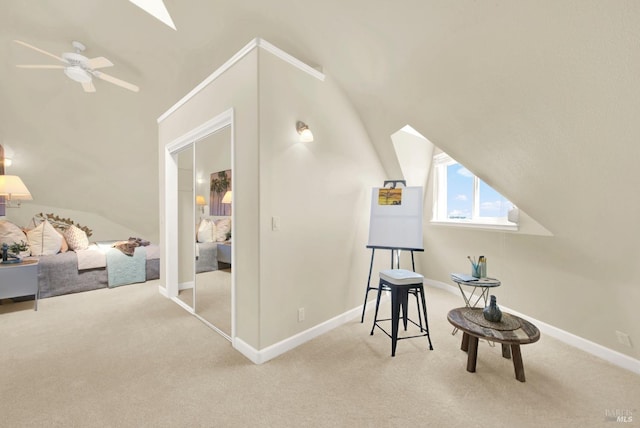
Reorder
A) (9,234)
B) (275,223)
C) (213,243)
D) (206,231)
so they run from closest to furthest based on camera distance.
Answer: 1. (275,223)
2. (213,243)
3. (206,231)
4. (9,234)

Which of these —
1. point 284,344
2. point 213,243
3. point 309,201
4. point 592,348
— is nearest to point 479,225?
point 592,348

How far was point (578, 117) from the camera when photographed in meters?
1.54

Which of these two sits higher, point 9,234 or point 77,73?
point 77,73

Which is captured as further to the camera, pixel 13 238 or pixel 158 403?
pixel 13 238

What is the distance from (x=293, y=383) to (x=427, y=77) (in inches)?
99.0

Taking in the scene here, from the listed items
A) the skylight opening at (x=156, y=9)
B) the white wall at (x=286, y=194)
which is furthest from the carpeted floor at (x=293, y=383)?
the skylight opening at (x=156, y=9)

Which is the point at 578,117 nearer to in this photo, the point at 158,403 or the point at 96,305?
the point at 158,403

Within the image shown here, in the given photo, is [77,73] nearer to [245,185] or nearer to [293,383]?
[245,185]

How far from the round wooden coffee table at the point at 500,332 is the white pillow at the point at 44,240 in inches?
214

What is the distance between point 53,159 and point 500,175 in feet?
20.9

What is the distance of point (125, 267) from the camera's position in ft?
13.9

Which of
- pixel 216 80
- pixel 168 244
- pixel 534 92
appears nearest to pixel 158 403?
pixel 168 244
